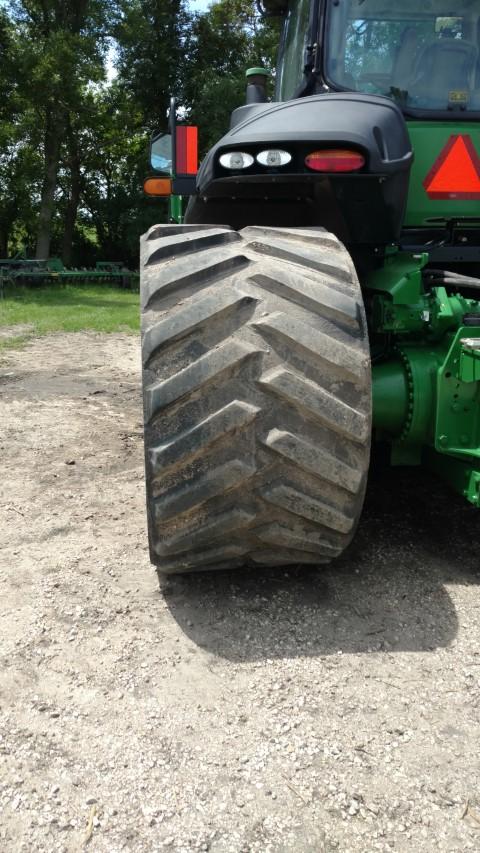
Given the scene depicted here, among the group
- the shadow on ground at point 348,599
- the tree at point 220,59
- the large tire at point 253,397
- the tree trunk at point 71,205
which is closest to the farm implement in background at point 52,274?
the tree trunk at point 71,205

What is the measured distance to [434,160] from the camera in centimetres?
298

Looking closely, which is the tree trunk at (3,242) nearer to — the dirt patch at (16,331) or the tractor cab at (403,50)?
the dirt patch at (16,331)

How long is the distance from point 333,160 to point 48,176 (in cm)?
2104

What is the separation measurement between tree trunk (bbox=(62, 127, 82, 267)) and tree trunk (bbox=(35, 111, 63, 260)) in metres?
3.50

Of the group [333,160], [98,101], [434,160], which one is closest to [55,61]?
[98,101]

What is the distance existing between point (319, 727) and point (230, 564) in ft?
2.26

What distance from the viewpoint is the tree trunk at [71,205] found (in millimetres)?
25391

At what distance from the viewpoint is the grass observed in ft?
34.2

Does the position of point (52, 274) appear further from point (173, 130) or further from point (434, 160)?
point (434, 160)

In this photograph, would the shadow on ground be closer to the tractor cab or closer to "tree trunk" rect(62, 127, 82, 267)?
Result: the tractor cab

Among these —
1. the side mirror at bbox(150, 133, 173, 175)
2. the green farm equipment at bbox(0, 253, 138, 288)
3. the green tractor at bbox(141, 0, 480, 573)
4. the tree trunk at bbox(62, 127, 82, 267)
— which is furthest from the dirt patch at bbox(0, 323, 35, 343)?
the tree trunk at bbox(62, 127, 82, 267)

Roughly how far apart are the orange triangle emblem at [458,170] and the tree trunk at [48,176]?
20056mm

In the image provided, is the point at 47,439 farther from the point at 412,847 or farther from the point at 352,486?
the point at 412,847

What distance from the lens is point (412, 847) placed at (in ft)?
5.11
